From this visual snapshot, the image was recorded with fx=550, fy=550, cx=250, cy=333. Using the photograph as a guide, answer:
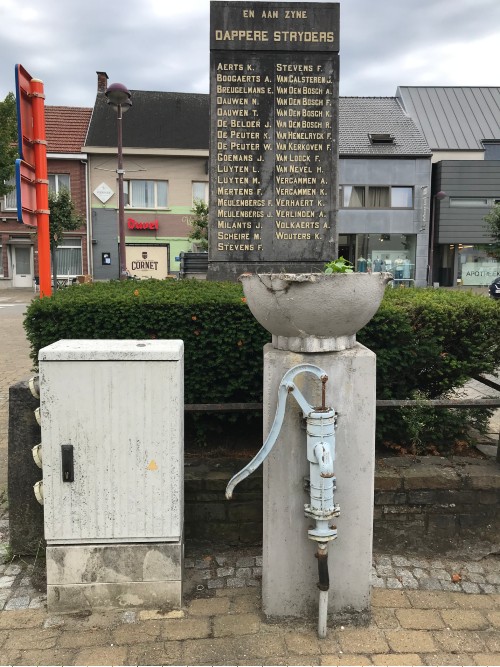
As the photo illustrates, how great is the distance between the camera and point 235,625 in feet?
8.80

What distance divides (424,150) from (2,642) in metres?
31.1

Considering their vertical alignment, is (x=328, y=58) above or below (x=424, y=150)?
below

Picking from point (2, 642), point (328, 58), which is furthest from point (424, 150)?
point (2, 642)

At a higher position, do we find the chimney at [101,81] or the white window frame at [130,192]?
the chimney at [101,81]

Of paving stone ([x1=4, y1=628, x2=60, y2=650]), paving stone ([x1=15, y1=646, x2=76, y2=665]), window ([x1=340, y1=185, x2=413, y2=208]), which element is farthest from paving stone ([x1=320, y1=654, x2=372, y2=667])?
window ([x1=340, y1=185, x2=413, y2=208])

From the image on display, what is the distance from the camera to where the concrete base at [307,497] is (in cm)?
261

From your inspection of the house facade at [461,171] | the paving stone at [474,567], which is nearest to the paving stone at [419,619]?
the paving stone at [474,567]

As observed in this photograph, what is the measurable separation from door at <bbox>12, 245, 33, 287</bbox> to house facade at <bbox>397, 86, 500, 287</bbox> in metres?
23.6

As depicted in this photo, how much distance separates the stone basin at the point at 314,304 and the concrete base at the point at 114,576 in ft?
4.14

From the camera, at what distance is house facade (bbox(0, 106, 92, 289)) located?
29.5 m

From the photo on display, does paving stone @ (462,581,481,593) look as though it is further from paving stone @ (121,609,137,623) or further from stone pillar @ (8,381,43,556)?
stone pillar @ (8,381,43,556)

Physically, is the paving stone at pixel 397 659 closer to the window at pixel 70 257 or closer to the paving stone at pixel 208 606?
the paving stone at pixel 208 606

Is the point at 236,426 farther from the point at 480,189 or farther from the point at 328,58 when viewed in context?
the point at 480,189

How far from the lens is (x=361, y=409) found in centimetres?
263
